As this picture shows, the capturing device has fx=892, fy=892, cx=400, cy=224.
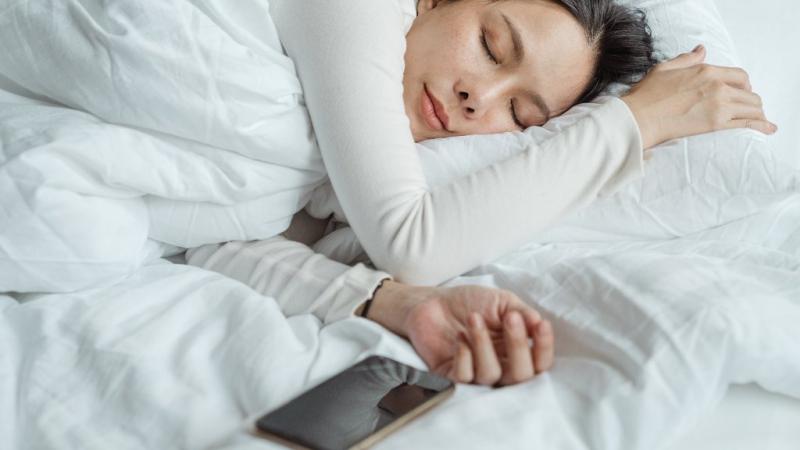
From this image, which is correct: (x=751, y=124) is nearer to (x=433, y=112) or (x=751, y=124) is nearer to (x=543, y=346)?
(x=433, y=112)

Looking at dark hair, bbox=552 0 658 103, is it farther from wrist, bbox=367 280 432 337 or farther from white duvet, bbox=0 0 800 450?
wrist, bbox=367 280 432 337

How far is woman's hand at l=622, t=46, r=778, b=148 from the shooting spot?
4.02 feet

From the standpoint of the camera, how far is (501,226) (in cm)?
105

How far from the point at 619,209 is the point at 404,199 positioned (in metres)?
0.36

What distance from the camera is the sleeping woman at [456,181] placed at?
919 millimetres

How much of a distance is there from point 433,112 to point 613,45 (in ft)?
1.07

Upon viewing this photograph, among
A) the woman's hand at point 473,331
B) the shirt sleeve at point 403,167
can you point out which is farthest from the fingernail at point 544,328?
the shirt sleeve at point 403,167

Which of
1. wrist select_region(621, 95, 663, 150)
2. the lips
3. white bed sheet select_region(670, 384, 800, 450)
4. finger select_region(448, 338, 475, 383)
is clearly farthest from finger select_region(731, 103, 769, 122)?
Answer: finger select_region(448, 338, 475, 383)

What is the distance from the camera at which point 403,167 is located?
1.05 m

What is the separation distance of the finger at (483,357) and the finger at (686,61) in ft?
2.12

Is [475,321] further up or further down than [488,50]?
further down

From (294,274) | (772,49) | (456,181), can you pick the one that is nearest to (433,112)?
(456,181)

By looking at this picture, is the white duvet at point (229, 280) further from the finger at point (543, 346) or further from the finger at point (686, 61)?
the finger at point (686, 61)

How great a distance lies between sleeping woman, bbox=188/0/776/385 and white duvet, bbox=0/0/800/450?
1.4 inches
